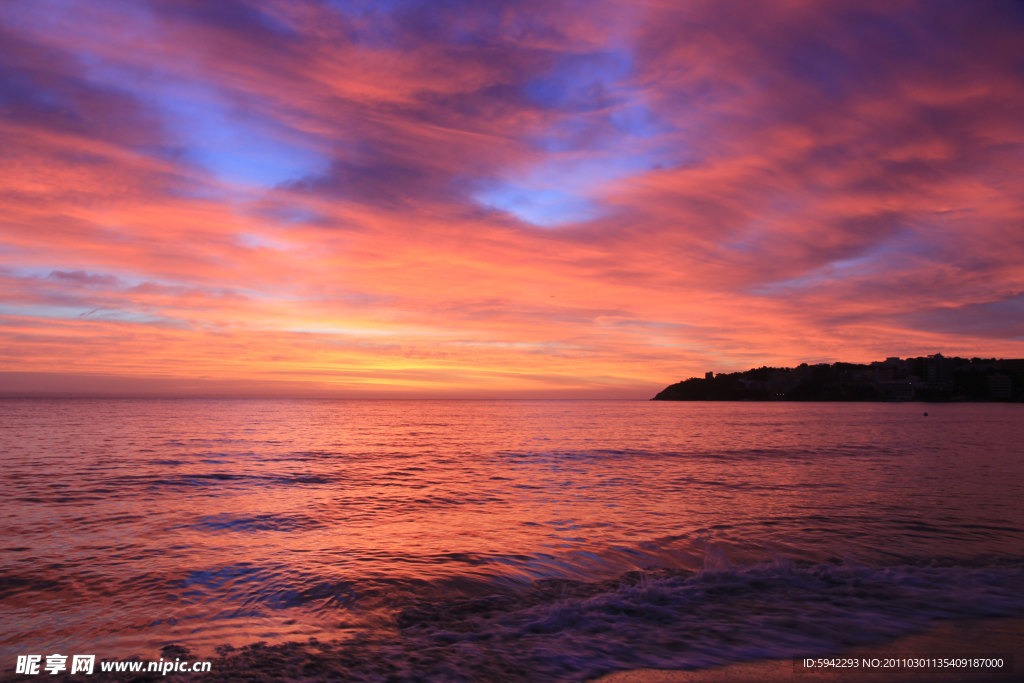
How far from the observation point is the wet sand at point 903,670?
22.0 feet

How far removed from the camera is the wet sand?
22.0 ft

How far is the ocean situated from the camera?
27.0 ft

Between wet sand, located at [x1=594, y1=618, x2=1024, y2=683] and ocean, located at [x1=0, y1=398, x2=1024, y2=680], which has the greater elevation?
wet sand, located at [x1=594, y1=618, x2=1024, y2=683]

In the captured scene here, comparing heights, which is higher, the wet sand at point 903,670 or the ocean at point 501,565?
the wet sand at point 903,670

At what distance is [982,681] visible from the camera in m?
6.50

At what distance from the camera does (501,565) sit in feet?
41.1

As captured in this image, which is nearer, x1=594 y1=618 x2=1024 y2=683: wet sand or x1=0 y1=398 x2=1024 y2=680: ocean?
x1=594 y1=618 x2=1024 y2=683: wet sand

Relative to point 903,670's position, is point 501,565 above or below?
below

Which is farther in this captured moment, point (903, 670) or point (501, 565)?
point (501, 565)

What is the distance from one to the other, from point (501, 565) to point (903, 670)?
786 cm

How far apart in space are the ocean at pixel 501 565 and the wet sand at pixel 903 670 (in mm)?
293

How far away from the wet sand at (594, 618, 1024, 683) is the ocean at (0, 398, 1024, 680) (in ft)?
0.96

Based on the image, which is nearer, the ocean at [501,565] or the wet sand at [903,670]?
the wet sand at [903,670]

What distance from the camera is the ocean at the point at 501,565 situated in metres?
8.23
